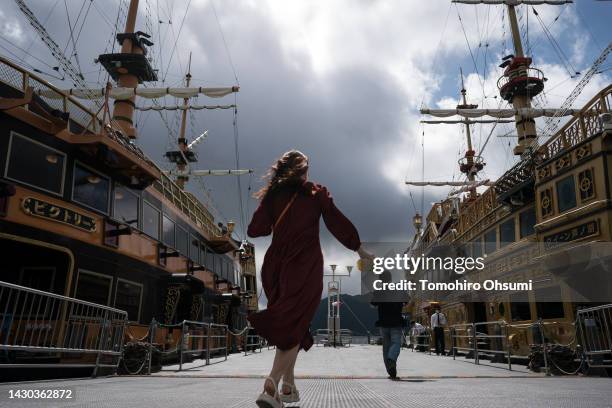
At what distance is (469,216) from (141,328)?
15.3m

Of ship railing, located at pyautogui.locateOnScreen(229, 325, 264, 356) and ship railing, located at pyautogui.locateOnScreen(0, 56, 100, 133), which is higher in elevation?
ship railing, located at pyautogui.locateOnScreen(0, 56, 100, 133)

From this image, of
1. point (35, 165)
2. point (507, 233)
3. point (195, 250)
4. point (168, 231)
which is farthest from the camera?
point (195, 250)

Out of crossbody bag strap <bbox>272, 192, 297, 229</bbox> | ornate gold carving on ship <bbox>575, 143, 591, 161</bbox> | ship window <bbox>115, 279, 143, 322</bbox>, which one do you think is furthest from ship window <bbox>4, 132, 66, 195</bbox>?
ornate gold carving on ship <bbox>575, 143, 591, 161</bbox>

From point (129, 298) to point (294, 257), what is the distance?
10.3m

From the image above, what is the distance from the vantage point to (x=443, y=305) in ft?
83.8

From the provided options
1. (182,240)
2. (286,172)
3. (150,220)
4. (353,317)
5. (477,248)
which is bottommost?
(353,317)

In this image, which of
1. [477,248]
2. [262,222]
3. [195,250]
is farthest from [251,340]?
[262,222]

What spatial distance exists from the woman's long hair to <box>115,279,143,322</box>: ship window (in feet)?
31.0

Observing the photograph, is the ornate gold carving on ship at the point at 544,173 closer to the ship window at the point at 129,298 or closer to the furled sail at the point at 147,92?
the ship window at the point at 129,298

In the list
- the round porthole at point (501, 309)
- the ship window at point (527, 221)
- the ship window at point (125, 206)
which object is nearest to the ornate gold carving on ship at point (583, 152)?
the ship window at point (527, 221)

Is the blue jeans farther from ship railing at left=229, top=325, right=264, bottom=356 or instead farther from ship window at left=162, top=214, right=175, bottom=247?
ship window at left=162, top=214, right=175, bottom=247

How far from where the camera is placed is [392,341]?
24.0 feet

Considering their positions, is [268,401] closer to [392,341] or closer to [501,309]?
[392,341]

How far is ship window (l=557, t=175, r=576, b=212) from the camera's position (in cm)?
1162
